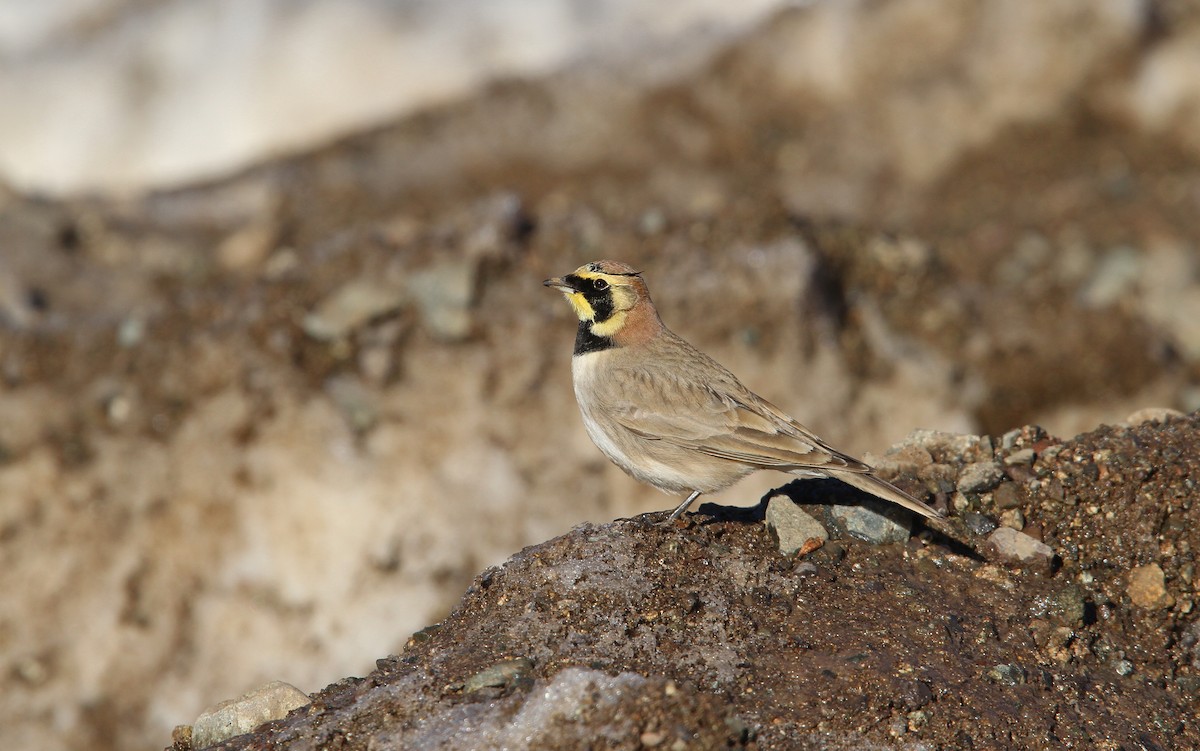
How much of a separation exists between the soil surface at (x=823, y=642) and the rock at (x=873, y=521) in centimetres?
8

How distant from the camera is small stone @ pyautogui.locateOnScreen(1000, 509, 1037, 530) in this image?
226 inches

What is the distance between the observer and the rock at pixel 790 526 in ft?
18.3

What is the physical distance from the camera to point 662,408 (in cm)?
628

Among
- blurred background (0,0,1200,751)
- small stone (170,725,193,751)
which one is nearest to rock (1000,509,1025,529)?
small stone (170,725,193,751)

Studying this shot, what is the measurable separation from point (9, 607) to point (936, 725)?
7.95 meters

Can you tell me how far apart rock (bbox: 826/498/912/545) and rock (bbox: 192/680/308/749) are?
2521 mm

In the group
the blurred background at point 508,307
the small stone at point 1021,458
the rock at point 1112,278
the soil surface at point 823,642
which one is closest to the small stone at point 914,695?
the soil surface at point 823,642

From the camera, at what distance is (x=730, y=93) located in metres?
16.9

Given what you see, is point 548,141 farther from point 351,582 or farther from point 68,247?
point 351,582

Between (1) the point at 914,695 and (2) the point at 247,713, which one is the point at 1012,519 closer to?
(1) the point at 914,695

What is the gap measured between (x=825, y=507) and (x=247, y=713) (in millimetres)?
2752

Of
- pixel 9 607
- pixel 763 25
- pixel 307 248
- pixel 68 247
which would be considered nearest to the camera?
pixel 9 607

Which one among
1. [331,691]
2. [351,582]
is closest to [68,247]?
[351,582]

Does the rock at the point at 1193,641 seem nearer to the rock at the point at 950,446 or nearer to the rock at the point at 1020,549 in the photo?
the rock at the point at 1020,549
